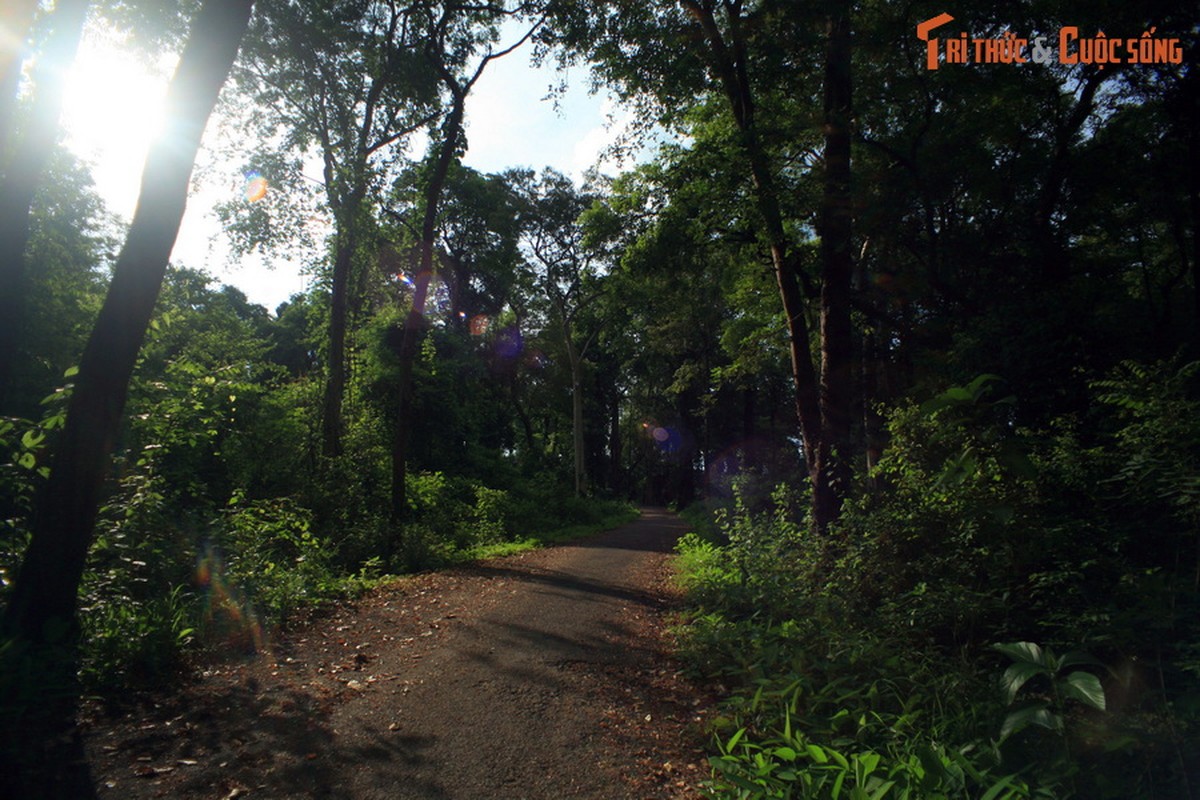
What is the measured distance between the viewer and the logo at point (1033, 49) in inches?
370

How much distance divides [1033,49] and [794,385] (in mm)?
6556

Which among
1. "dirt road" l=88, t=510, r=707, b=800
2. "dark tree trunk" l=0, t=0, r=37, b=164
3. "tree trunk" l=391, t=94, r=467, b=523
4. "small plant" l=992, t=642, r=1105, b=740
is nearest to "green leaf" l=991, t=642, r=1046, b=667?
"small plant" l=992, t=642, r=1105, b=740

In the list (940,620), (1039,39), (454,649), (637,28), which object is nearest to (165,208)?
(454,649)

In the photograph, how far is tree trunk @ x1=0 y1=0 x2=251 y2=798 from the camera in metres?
4.35

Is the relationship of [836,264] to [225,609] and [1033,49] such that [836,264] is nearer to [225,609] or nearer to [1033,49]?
[1033,49]

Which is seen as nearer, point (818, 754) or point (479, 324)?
point (818, 754)

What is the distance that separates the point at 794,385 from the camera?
491 inches

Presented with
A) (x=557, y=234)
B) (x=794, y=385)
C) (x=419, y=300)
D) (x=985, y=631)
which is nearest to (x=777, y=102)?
(x=794, y=385)

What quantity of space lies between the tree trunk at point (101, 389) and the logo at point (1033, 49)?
32.1ft

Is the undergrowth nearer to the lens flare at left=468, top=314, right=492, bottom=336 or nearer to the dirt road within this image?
the dirt road

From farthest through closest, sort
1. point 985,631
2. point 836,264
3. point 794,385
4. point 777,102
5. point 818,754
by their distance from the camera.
Answer: point 794,385 → point 777,102 → point 836,264 → point 985,631 → point 818,754

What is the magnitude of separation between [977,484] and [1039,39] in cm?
844

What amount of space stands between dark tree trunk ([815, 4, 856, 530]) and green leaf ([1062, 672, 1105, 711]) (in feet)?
19.2

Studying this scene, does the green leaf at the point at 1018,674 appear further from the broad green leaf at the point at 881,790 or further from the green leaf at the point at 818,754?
the green leaf at the point at 818,754
